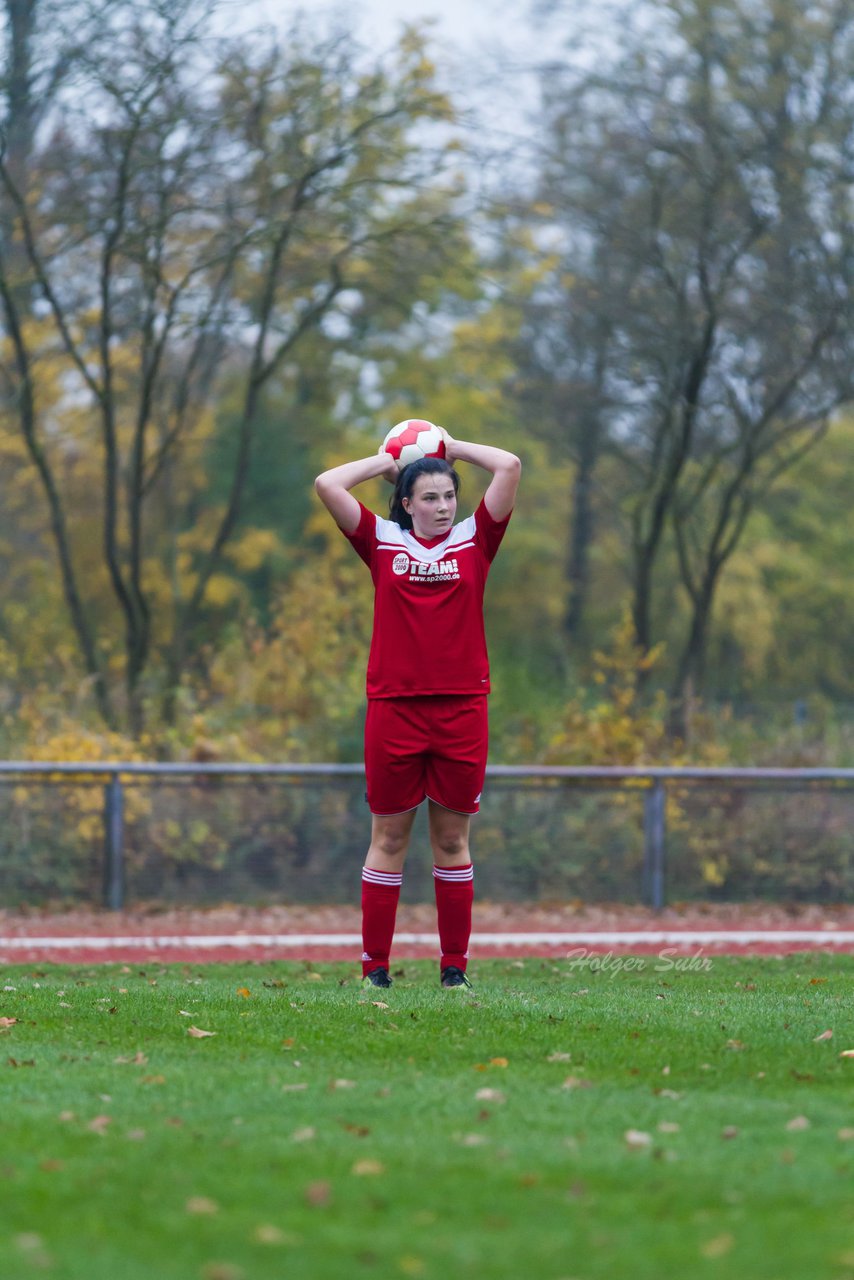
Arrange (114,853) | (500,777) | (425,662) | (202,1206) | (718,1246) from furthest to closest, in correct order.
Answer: (500,777) → (114,853) → (425,662) → (202,1206) → (718,1246)

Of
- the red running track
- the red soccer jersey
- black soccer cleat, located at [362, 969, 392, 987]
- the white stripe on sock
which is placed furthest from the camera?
the red running track

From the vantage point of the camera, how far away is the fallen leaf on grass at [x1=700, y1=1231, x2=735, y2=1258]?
354cm

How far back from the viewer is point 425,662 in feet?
22.9

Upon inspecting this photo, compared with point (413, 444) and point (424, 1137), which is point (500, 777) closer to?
point (413, 444)

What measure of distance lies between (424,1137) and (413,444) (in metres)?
3.49

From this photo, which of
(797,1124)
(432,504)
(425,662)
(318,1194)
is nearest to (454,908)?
(425,662)

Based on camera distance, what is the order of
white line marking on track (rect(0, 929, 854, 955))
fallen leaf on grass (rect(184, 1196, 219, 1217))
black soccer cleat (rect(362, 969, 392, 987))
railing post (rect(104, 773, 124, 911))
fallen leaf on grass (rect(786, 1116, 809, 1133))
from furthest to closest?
railing post (rect(104, 773, 124, 911)), white line marking on track (rect(0, 929, 854, 955)), black soccer cleat (rect(362, 969, 392, 987)), fallen leaf on grass (rect(786, 1116, 809, 1133)), fallen leaf on grass (rect(184, 1196, 219, 1217))

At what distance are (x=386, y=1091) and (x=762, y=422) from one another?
605 inches

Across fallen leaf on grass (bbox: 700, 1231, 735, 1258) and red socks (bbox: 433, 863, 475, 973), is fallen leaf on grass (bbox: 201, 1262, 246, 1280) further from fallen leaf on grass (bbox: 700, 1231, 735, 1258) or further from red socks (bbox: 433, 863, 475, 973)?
red socks (bbox: 433, 863, 475, 973)

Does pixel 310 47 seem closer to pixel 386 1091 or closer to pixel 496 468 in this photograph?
pixel 496 468

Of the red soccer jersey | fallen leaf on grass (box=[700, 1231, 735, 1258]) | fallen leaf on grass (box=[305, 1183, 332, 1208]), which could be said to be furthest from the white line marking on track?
fallen leaf on grass (box=[700, 1231, 735, 1258])

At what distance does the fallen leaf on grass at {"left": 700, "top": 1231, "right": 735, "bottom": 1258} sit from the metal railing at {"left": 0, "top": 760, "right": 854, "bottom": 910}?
10230 mm

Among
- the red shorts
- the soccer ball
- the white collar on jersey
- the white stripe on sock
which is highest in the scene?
the soccer ball

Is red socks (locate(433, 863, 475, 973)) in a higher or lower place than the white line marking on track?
higher
